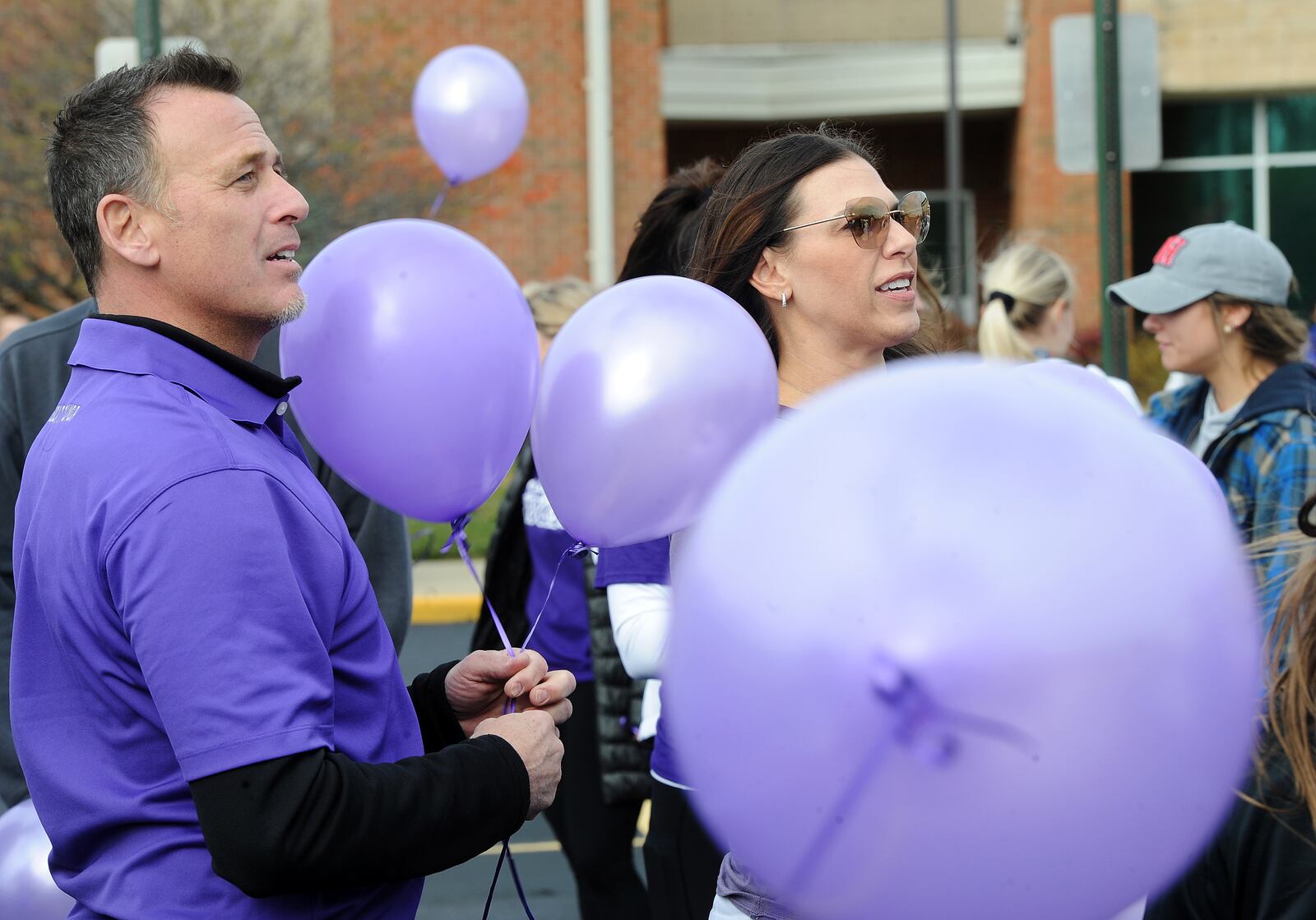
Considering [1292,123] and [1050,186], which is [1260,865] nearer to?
[1050,186]

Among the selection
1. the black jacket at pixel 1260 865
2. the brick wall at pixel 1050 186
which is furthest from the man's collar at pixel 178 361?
the brick wall at pixel 1050 186

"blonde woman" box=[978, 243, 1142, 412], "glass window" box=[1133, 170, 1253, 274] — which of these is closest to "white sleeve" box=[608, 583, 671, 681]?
"blonde woman" box=[978, 243, 1142, 412]

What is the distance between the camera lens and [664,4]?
19359mm

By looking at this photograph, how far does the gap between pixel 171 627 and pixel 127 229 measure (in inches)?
24.9

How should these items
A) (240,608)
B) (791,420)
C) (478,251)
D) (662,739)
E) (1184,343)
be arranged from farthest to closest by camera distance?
(1184,343) → (662,739) → (478,251) → (240,608) → (791,420)

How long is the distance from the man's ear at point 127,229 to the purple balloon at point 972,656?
1.06 meters

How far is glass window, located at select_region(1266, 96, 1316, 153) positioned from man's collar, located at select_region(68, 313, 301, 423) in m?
18.9

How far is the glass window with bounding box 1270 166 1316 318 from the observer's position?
18.4 m

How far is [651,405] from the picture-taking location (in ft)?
7.21

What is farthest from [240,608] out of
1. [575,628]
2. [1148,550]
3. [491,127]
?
[491,127]

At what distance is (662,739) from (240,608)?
4.58 ft

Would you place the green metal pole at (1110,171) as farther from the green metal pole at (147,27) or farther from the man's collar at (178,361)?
the man's collar at (178,361)

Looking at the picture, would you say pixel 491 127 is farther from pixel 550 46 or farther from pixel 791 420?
pixel 550 46

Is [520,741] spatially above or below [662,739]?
above
